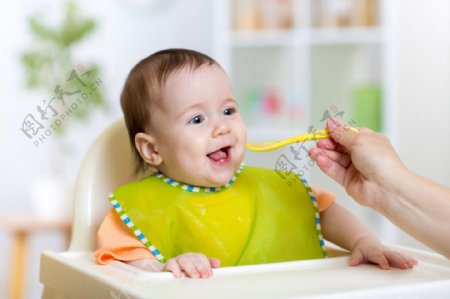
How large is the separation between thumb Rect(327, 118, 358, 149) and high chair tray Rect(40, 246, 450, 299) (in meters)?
0.18

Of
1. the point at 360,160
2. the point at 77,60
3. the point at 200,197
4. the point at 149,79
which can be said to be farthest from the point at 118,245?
the point at 77,60

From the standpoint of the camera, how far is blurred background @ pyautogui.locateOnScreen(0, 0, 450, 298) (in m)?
3.03

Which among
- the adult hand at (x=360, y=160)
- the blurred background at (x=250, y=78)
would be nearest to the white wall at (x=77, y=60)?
the blurred background at (x=250, y=78)

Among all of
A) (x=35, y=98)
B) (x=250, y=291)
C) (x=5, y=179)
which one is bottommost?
(x=5, y=179)

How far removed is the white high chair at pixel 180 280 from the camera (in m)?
0.88

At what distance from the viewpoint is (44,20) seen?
3438 mm

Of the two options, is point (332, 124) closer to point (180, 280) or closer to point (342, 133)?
point (342, 133)

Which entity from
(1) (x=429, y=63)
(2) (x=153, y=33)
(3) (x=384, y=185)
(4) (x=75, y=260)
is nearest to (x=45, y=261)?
(4) (x=75, y=260)

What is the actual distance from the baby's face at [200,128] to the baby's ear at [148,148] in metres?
0.03

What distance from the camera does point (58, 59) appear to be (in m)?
3.28

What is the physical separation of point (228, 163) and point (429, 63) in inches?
82.1

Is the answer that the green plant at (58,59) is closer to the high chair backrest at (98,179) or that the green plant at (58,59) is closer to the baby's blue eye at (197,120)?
the high chair backrest at (98,179)

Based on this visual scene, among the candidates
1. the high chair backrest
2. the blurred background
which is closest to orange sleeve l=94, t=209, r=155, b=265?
the high chair backrest

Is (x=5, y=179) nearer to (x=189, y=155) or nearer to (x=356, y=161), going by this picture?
(x=189, y=155)
